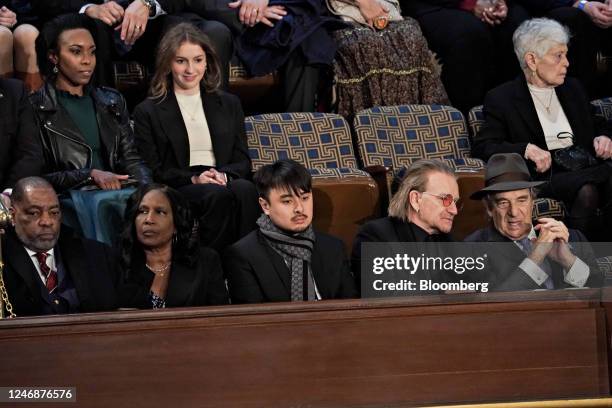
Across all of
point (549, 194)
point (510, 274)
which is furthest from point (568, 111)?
point (510, 274)

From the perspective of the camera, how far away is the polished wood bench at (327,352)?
3121 millimetres

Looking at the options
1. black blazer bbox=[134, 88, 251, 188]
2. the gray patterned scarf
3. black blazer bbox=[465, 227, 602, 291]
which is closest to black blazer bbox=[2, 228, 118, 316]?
the gray patterned scarf

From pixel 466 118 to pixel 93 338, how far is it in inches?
104

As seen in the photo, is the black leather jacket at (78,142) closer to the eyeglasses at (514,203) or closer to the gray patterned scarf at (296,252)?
the gray patterned scarf at (296,252)

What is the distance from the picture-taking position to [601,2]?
19.1 feet

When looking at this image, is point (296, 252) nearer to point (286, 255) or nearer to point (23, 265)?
point (286, 255)

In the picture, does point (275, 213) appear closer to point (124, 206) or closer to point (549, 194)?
point (124, 206)

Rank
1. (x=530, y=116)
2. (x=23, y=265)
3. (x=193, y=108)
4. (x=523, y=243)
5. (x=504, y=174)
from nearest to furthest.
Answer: (x=23, y=265), (x=523, y=243), (x=504, y=174), (x=193, y=108), (x=530, y=116)

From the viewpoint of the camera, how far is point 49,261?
381 centimetres

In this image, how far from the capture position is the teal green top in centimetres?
448

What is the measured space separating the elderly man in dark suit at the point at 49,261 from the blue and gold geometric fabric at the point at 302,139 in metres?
1.17

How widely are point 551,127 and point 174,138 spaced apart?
1523 millimetres

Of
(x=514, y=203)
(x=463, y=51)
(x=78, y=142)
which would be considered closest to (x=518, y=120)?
(x=463, y=51)

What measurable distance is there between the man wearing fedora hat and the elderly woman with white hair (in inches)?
24.0
